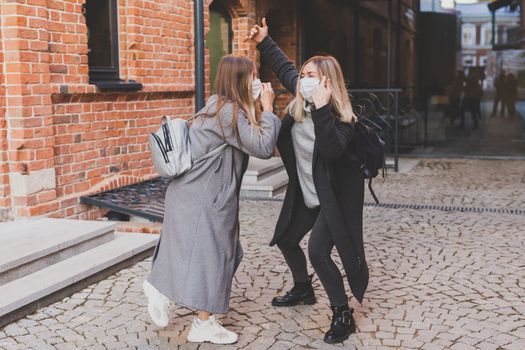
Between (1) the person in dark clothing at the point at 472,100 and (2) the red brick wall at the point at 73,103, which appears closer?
(2) the red brick wall at the point at 73,103

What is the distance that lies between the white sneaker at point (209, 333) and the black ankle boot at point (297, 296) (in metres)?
0.66

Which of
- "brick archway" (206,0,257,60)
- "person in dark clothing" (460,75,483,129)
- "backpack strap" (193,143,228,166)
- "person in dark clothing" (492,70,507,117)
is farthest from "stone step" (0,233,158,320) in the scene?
"person in dark clothing" (492,70,507,117)

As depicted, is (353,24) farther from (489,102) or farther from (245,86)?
(245,86)

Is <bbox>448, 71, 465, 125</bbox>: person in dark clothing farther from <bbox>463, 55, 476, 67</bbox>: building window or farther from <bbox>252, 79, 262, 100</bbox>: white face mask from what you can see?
<bbox>252, 79, 262, 100</bbox>: white face mask

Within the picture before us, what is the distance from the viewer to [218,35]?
10469mm

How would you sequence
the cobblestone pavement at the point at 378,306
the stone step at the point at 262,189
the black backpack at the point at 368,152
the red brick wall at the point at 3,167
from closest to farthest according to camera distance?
the black backpack at the point at 368,152
the cobblestone pavement at the point at 378,306
the red brick wall at the point at 3,167
the stone step at the point at 262,189

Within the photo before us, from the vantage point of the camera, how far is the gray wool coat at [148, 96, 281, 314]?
373 cm

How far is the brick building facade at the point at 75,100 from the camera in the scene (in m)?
5.87

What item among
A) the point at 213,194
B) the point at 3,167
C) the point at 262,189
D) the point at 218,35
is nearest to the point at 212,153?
the point at 213,194

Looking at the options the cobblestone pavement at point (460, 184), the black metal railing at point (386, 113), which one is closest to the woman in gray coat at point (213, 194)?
the cobblestone pavement at point (460, 184)

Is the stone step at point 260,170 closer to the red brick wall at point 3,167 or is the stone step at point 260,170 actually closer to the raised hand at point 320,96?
the red brick wall at point 3,167

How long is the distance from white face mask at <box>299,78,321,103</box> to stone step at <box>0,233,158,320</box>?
7.02ft

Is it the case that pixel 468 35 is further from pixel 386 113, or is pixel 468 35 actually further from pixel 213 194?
pixel 213 194

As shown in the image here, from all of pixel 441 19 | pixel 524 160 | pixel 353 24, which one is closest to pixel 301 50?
pixel 353 24
